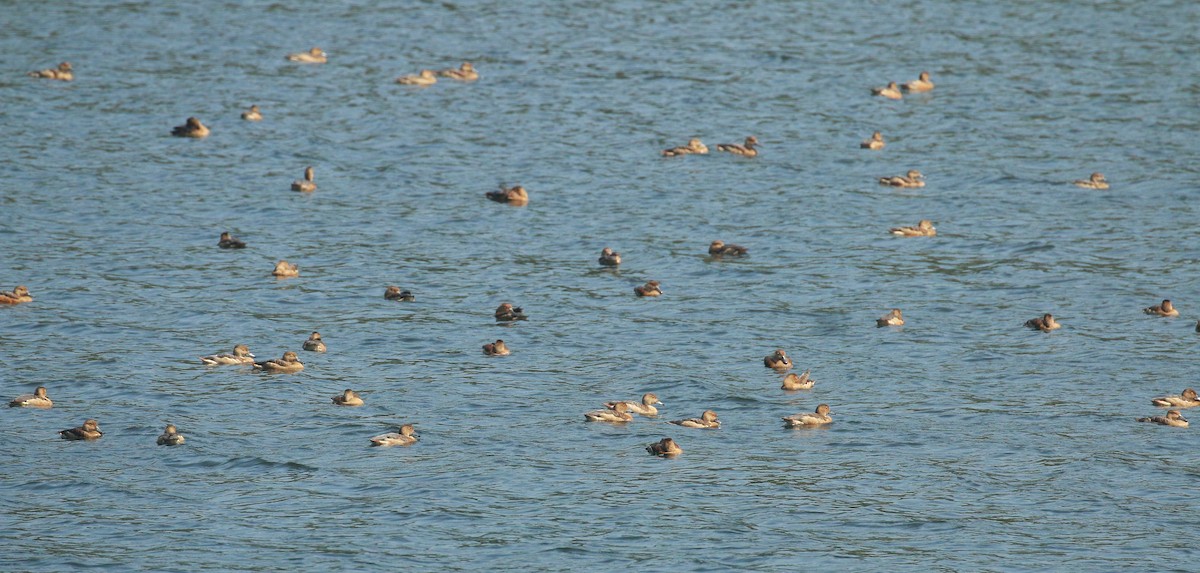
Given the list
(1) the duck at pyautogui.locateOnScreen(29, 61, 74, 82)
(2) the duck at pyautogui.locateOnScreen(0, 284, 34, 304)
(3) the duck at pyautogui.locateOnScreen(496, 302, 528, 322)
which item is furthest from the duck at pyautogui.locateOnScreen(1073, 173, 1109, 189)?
(1) the duck at pyautogui.locateOnScreen(29, 61, 74, 82)

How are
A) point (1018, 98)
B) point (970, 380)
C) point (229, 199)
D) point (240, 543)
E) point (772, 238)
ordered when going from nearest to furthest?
point (240, 543) < point (970, 380) < point (772, 238) < point (229, 199) < point (1018, 98)

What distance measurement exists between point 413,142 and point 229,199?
798 centimetres

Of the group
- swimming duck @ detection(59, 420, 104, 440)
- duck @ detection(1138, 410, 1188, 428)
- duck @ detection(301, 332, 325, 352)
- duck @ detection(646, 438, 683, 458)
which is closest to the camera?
duck @ detection(646, 438, 683, 458)

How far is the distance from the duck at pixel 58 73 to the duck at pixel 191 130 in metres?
7.62

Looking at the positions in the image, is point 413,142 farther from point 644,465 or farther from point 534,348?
point 644,465

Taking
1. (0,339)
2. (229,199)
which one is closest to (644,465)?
(0,339)

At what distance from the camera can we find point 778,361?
117ft

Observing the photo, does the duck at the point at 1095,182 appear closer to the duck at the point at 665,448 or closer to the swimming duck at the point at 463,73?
the duck at the point at 665,448

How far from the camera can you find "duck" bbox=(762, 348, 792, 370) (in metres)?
35.7

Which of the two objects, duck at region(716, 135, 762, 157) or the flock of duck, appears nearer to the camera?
the flock of duck

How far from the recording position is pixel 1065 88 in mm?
59000

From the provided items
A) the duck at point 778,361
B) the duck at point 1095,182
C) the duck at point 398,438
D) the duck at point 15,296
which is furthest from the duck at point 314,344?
the duck at point 1095,182

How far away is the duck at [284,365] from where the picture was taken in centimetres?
3553

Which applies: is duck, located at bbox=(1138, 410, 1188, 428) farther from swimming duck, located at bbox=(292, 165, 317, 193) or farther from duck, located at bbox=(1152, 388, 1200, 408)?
swimming duck, located at bbox=(292, 165, 317, 193)
